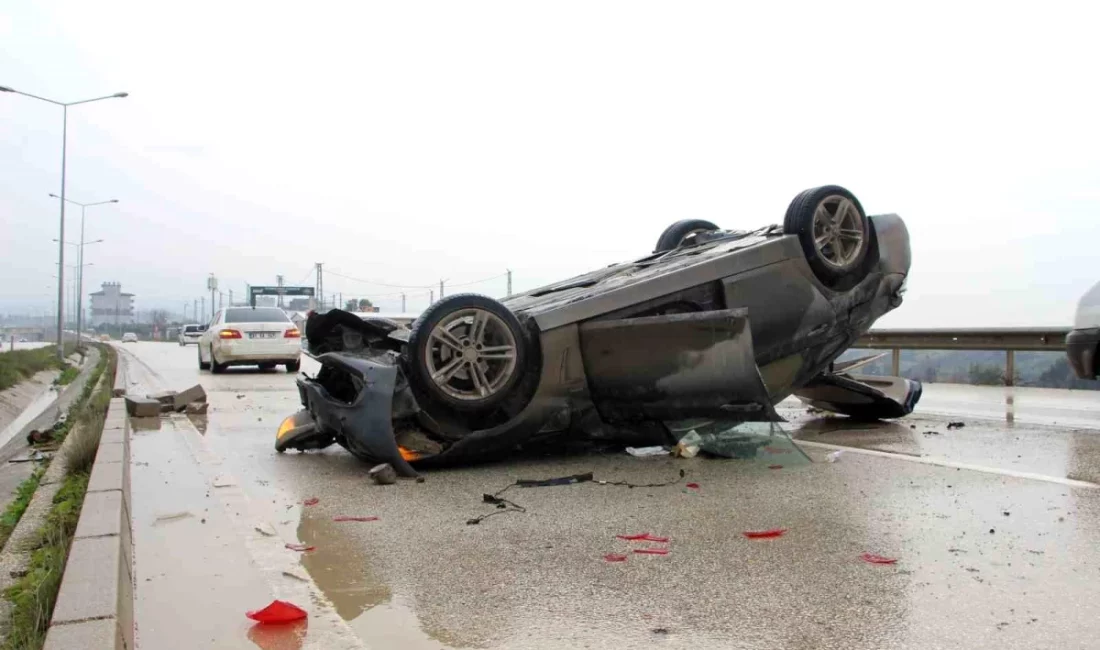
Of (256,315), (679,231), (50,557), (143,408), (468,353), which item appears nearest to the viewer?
(50,557)

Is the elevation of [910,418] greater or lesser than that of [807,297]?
lesser

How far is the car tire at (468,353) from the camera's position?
5.66 m

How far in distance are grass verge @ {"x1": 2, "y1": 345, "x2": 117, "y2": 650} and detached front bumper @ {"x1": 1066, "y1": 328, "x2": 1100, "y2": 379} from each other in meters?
7.34

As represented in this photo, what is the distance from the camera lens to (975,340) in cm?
1401

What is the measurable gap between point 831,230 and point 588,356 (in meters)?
2.09

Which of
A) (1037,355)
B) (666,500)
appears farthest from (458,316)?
(1037,355)

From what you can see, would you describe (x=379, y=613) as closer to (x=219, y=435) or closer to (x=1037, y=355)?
(x=219, y=435)

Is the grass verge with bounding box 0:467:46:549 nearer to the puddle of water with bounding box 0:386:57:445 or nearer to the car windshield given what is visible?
the puddle of water with bounding box 0:386:57:445

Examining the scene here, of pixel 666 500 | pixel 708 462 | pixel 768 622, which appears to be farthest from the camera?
pixel 708 462

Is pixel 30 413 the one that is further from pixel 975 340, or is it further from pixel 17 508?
pixel 975 340

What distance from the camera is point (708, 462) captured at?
20.3ft

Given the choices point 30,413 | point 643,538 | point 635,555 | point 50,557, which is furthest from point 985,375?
point 30,413

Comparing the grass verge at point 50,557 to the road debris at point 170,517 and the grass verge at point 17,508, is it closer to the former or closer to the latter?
the grass verge at point 17,508

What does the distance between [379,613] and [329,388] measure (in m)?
3.28
